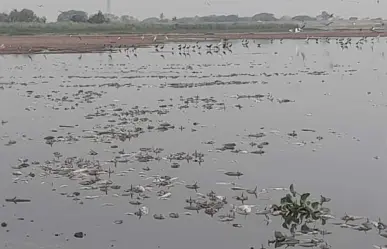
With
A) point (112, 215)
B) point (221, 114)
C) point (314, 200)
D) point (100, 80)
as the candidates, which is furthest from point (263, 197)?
point (100, 80)

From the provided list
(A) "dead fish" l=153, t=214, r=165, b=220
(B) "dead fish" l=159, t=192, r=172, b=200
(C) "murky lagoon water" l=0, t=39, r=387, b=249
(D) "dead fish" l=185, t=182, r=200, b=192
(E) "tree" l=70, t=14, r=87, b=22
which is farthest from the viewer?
(E) "tree" l=70, t=14, r=87, b=22

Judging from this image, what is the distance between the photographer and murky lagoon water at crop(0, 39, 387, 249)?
10.5m

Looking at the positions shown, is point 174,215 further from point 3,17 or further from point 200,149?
point 3,17

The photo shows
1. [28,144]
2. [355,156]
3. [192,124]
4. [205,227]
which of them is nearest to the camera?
[205,227]

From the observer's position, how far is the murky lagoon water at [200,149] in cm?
1055

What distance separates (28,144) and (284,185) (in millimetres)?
8333

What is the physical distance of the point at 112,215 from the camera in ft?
37.3

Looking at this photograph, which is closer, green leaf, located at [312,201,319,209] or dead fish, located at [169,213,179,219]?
green leaf, located at [312,201,319,209]

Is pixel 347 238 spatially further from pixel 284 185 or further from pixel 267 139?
pixel 267 139

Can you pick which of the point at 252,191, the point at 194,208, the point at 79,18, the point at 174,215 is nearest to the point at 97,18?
the point at 79,18

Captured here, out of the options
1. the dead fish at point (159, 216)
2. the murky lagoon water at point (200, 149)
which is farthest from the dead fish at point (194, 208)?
the dead fish at point (159, 216)

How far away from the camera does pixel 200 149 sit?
55.4 feet

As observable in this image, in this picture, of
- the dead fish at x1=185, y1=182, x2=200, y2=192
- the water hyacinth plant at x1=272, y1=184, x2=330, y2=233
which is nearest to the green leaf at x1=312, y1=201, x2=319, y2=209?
the water hyacinth plant at x1=272, y1=184, x2=330, y2=233

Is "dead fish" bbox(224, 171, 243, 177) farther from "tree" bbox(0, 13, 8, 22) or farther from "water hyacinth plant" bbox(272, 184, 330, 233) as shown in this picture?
"tree" bbox(0, 13, 8, 22)
